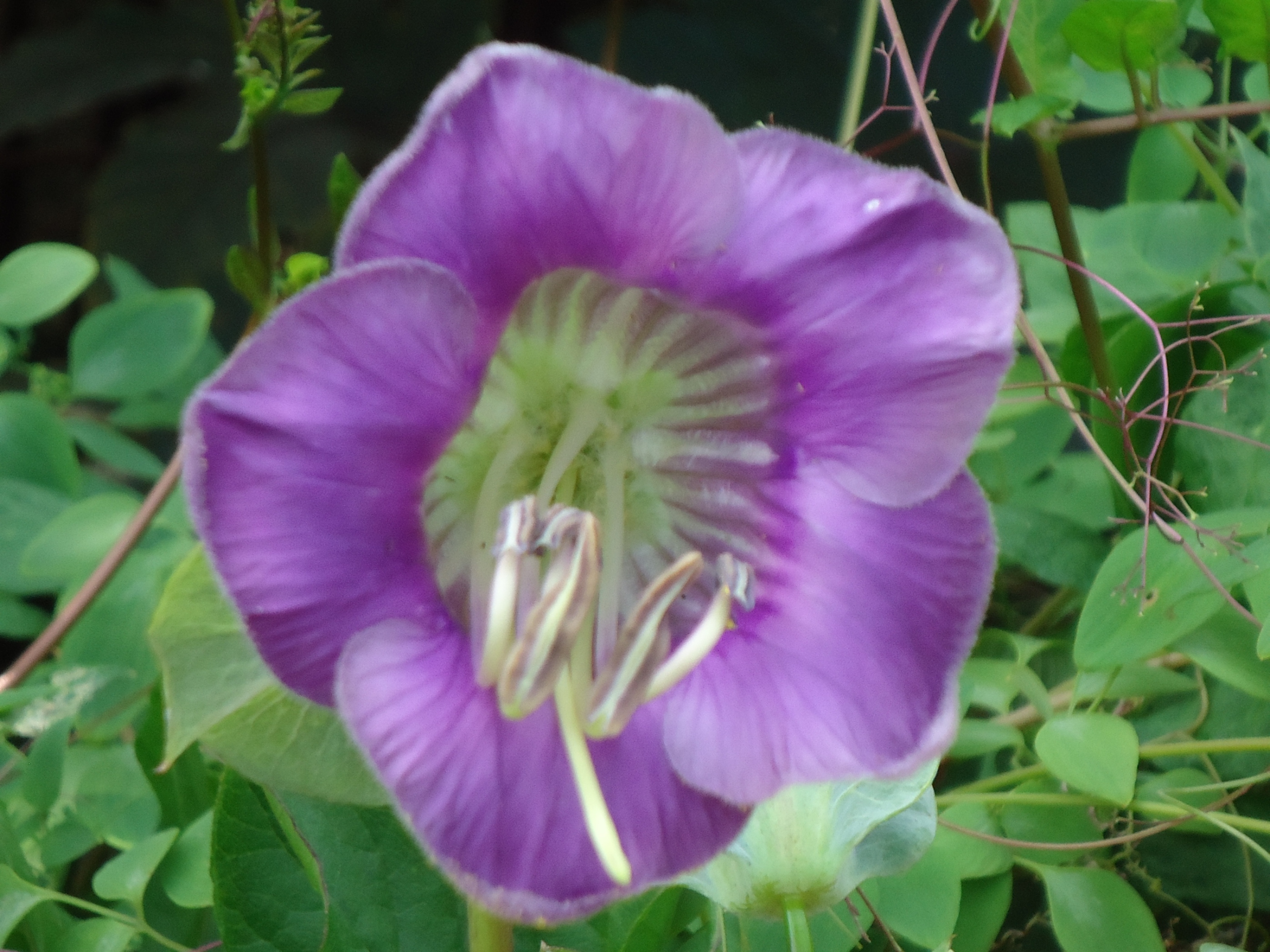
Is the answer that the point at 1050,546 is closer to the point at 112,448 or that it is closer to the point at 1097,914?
the point at 1097,914

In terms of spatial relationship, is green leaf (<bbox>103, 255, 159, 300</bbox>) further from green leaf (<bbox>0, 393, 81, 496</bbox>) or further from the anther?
the anther

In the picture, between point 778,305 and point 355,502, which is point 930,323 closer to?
point 778,305

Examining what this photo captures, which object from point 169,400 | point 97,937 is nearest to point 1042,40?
point 97,937

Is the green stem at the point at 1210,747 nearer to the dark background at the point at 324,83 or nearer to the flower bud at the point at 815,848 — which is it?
the flower bud at the point at 815,848

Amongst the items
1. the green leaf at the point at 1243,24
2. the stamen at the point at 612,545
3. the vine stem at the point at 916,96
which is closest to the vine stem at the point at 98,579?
the stamen at the point at 612,545

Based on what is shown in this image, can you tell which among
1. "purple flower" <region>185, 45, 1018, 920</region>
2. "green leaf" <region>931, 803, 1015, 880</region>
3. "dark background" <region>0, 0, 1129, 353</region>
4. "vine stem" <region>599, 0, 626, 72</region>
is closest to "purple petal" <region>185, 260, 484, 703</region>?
"purple flower" <region>185, 45, 1018, 920</region>

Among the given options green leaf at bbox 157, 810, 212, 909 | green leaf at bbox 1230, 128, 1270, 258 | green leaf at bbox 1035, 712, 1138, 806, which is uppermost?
green leaf at bbox 1230, 128, 1270, 258
